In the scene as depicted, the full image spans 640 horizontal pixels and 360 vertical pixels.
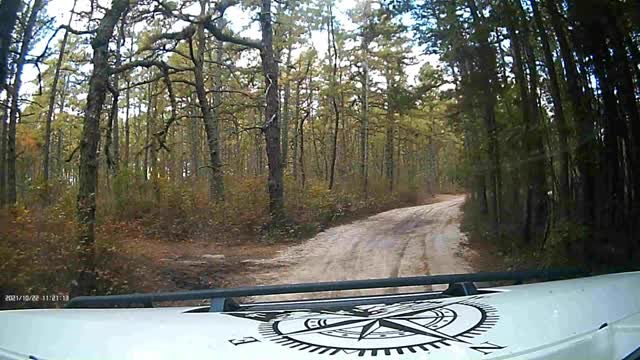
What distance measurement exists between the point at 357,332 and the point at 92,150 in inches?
140

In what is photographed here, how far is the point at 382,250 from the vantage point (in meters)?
4.59

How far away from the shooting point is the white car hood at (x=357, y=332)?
3.74 ft

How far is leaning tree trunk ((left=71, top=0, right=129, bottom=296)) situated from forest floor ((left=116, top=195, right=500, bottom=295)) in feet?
1.02

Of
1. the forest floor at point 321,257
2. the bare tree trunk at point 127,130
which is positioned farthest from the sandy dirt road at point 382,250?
the bare tree trunk at point 127,130

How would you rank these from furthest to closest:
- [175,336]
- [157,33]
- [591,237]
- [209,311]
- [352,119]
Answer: [352,119] < [157,33] < [591,237] < [209,311] < [175,336]

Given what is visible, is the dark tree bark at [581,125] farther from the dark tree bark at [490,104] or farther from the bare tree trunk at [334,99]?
the bare tree trunk at [334,99]

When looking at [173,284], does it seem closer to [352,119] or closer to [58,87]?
[58,87]

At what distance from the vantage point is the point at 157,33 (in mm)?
5238

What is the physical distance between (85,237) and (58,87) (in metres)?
1.68

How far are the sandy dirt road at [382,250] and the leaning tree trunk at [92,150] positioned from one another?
1.32 metres

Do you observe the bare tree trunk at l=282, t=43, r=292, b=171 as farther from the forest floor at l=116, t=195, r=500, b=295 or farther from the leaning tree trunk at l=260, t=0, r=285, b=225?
the forest floor at l=116, t=195, r=500, b=295

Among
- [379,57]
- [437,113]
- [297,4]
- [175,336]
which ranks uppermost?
[297,4]

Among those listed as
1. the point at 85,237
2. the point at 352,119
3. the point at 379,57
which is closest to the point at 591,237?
the point at 379,57

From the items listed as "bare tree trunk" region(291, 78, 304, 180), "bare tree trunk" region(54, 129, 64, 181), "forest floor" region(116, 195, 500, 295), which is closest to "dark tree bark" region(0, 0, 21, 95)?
"bare tree trunk" region(54, 129, 64, 181)
